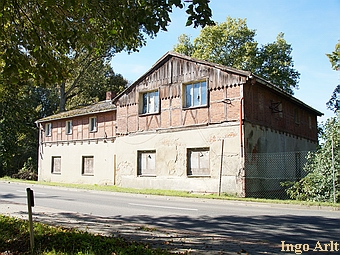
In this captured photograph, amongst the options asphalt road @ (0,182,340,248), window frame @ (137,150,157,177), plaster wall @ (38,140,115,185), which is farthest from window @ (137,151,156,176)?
asphalt road @ (0,182,340,248)

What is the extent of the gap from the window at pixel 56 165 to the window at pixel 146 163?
35.0 feet

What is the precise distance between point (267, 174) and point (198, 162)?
3809 millimetres

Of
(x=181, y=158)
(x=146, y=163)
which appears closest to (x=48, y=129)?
(x=146, y=163)

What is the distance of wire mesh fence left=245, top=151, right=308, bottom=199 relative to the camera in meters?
18.0

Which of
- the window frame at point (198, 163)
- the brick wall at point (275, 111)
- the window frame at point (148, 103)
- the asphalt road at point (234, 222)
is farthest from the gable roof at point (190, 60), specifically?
the asphalt road at point (234, 222)

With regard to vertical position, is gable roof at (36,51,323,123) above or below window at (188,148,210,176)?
above

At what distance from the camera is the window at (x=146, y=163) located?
21984mm

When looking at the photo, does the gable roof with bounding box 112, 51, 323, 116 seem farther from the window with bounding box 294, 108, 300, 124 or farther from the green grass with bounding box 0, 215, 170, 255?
the green grass with bounding box 0, 215, 170, 255

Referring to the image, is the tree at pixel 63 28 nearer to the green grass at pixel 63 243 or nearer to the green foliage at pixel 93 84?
the green grass at pixel 63 243

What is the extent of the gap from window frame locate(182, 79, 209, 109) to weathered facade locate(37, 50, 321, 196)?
0.19 ft

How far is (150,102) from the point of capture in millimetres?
22938

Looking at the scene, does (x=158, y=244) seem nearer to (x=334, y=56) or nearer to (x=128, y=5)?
(x=128, y=5)

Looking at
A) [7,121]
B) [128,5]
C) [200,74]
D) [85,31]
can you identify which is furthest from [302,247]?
[7,121]

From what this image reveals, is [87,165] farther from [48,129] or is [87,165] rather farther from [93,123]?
[48,129]
